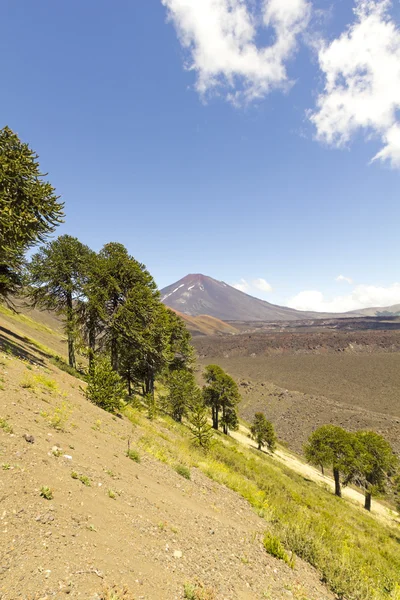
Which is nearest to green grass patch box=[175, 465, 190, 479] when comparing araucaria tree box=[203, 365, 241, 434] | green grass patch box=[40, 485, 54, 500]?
green grass patch box=[40, 485, 54, 500]

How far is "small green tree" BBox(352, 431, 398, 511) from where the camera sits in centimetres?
3325

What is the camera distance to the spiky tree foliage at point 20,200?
13.4 m

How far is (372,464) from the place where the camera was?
112ft

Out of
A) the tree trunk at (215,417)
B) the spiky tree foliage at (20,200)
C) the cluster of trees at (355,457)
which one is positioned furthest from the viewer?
the tree trunk at (215,417)

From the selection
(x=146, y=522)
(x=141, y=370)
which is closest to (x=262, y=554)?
(x=146, y=522)

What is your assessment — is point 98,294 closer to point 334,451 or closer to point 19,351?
point 19,351

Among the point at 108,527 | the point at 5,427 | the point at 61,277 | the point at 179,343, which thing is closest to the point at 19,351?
the point at 61,277

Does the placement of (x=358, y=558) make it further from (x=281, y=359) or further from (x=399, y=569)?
(x=281, y=359)

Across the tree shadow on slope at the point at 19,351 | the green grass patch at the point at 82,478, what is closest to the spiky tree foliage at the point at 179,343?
the tree shadow on slope at the point at 19,351

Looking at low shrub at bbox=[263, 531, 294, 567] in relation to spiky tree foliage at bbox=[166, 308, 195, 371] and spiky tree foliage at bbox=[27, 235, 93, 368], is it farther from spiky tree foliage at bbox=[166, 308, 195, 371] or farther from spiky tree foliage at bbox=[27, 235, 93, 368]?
spiky tree foliage at bbox=[166, 308, 195, 371]

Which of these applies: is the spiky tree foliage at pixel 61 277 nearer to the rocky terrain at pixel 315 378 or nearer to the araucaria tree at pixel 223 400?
the araucaria tree at pixel 223 400

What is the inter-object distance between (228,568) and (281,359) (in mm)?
133878

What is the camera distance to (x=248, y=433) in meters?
47.1

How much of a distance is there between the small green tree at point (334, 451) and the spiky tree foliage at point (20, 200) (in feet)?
127
